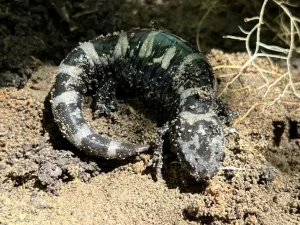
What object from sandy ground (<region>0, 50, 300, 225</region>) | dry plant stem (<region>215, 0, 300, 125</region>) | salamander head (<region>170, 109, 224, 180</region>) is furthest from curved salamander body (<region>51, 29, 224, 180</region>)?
dry plant stem (<region>215, 0, 300, 125</region>)

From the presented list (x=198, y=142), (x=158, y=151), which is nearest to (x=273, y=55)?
(x=198, y=142)

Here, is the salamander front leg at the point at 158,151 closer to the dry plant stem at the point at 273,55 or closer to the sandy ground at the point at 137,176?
the sandy ground at the point at 137,176

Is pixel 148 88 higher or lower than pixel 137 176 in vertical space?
higher

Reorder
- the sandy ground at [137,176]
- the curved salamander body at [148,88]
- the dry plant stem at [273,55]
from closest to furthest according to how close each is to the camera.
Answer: the sandy ground at [137,176] → the curved salamander body at [148,88] → the dry plant stem at [273,55]

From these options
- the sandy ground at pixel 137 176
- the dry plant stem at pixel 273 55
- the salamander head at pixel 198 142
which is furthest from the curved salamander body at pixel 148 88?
the dry plant stem at pixel 273 55

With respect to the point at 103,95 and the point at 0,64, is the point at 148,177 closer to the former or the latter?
the point at 103,95

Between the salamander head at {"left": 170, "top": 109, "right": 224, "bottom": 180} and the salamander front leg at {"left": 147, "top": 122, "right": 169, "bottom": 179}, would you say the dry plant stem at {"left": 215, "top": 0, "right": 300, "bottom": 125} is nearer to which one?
the salamander head at {"left": 170, "top": 109, "right": 224, "bottom": 180}

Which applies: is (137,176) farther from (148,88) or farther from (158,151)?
(148,88)
